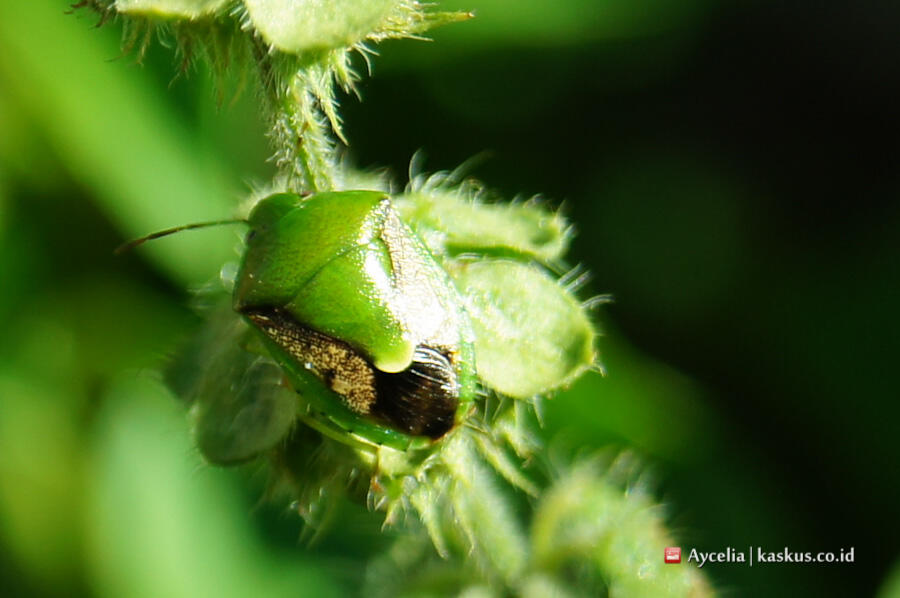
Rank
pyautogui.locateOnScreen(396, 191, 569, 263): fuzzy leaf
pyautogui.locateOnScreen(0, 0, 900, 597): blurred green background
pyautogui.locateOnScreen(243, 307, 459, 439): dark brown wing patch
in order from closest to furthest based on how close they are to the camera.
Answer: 1. pyautogui.locateOnScreen(243, 307, 459, 439): dark brown wing patch
2. pyautogui.locateOnScreen(396, 191, 569, 263): fuzzy leaf
3. pyautogui.locateOnScreen(0, 0, 900, 597): blurred green background

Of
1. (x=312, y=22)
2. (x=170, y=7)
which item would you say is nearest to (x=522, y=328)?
(x=312, y=22)

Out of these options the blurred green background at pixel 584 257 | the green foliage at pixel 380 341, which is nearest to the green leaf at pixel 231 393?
the green foliage at pixel 380 341

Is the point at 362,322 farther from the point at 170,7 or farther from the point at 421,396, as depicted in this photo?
the point at 170,7

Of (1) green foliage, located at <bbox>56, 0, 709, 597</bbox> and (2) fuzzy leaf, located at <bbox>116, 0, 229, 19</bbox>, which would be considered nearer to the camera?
(2) fuzzy leaf, located at <bbox>116, 0, 229, 19</bbox>

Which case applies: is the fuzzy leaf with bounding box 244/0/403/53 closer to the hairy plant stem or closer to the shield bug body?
the hairy plant stem

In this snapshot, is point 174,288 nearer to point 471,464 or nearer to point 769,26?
point 471,464

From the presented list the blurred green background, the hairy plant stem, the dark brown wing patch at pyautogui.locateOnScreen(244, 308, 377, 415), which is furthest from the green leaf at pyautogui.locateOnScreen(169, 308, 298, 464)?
the blurred green background

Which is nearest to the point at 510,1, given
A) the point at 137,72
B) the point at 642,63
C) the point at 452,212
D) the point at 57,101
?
the point at 642,63
